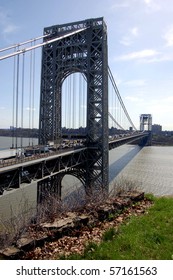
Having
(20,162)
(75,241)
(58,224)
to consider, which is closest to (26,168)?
(20,162)

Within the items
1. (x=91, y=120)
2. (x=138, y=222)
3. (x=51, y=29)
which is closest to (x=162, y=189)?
(x=91, y=120)

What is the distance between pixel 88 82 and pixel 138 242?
2527cm

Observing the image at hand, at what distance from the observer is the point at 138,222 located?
24.1ft

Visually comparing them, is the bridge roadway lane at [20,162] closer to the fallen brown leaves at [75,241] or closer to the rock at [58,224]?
the rock at [58,224]

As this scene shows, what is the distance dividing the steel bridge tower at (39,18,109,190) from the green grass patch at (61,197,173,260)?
22.1 m

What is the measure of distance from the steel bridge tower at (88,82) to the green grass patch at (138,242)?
22.1 m

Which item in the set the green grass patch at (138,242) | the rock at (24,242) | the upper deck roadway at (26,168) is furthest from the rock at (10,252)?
the upper deck roadway at (26,168)

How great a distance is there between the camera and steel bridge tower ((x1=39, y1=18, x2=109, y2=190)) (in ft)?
98.1

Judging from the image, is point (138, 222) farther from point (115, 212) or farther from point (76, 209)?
point (76, 209)

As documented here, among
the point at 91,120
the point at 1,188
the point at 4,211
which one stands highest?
the point at 91,120

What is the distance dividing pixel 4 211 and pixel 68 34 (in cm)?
1881

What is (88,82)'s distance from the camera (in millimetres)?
29891

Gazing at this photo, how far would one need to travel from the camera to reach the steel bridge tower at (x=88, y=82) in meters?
29.9

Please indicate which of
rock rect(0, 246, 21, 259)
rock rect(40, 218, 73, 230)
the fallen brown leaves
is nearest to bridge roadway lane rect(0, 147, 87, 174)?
rock rect(40, 218, 73, 230)
